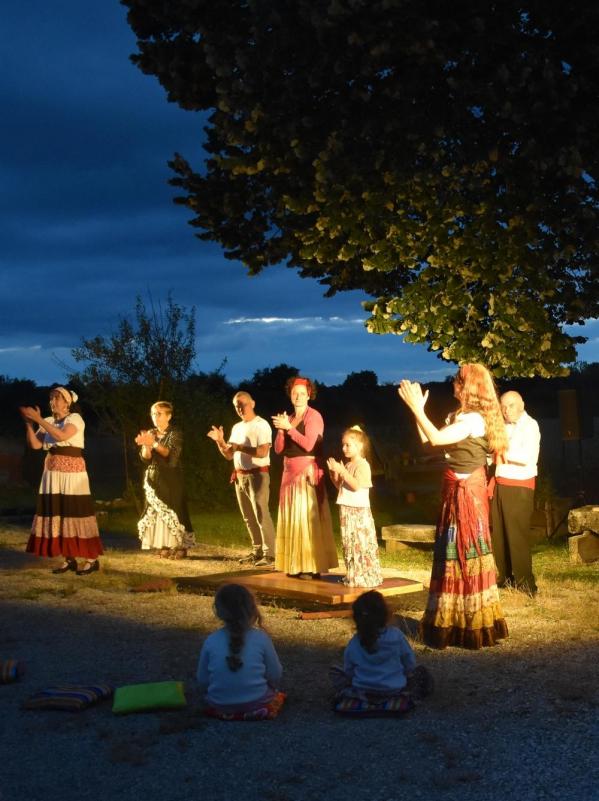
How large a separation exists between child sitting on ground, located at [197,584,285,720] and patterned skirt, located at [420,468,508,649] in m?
2.02

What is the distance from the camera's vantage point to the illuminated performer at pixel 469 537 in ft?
23.9

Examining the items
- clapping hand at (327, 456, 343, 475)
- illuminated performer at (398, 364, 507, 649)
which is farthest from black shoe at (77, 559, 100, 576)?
illuminated performer at (398, 364, 507, 649)

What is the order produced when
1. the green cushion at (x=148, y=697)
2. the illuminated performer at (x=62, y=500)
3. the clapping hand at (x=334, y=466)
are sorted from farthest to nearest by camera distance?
the illuminated performer at (x=62, y=500), the clapping hand at (x=334, y=466), the green cushion at (x=148, y=697)

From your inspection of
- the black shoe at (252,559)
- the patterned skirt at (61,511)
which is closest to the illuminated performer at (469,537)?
the patterned skirt at (61,511)

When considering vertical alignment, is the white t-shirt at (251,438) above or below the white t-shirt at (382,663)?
above

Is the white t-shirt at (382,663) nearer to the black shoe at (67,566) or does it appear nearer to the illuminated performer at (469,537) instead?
the illuminated performer at (469,537)

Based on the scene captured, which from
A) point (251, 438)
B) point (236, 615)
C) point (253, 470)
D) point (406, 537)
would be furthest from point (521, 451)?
point (236, 615)

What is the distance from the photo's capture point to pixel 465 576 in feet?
23.8

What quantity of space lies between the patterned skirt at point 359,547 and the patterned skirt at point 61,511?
3.12 meters

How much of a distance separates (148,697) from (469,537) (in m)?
2.63

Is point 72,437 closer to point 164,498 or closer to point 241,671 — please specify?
point 164,498

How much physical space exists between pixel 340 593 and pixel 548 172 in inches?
210

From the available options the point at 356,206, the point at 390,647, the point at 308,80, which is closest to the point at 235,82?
the point at 308,80

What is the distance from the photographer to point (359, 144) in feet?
36.7
